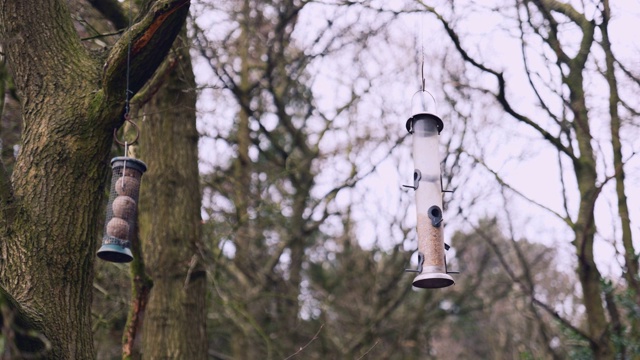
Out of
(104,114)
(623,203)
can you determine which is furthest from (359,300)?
(104,114)

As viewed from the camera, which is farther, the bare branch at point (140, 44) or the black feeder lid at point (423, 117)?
the black feeder lid at point (423, 117)

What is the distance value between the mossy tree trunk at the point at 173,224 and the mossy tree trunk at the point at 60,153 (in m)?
1.71

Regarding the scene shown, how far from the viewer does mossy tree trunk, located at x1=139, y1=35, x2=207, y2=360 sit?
6336 mm

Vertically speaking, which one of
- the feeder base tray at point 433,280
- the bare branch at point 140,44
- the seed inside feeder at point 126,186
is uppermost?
the bare branch at point 140,44

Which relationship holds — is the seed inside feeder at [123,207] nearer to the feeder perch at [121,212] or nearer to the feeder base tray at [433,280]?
the feeder perch at [121,212]

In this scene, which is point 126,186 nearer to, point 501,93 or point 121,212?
point 121,212

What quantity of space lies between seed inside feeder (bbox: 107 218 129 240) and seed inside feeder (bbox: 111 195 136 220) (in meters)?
0.04

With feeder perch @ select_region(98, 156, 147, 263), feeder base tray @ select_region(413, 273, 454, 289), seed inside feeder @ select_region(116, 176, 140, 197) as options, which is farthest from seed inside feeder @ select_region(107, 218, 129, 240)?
feeder base tray @ select_region(413, 273, 454, 289)

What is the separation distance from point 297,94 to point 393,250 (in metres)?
2.99

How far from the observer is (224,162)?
1175 cm

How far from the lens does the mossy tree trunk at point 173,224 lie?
20.8 ft

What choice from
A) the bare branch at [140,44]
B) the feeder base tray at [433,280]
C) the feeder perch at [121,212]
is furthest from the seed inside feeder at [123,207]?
the feeder base tray at [433,280]

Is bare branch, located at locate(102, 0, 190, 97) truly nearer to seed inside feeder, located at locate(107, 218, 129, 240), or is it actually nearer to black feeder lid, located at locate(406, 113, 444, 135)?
seed inside feeder, located at locate(107, 218, 129, 240)

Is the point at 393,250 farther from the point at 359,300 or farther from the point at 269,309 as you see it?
the point at 269,309
